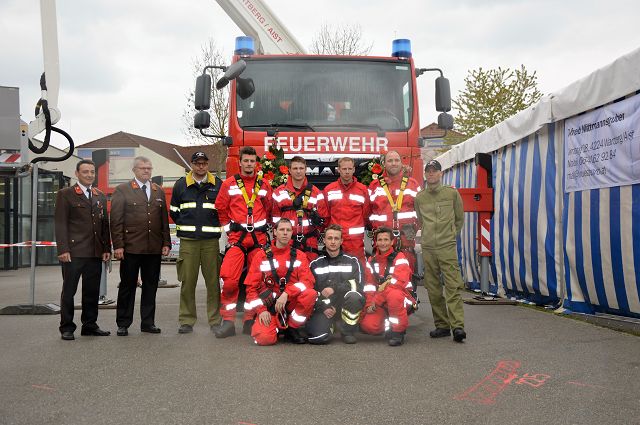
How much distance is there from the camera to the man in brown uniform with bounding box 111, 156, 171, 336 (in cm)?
732

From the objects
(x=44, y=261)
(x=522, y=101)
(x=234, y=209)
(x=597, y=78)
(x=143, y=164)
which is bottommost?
(x=44, y=261)

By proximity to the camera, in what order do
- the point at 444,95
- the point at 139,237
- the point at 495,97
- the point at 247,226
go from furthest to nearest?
1. the point at 495,97
2. the point at 444,95
3. the point at 139,237
4. the point at 247,226

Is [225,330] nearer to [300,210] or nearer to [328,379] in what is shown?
[300,210]

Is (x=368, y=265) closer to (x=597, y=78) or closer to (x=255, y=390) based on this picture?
(x=255, y=390)

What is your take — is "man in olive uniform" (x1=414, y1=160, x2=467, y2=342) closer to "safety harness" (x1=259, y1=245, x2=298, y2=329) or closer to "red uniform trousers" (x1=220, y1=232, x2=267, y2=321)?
"safety harness" (x1=259, y1=245, x2=298, y2=329)

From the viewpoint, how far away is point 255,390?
4707 mm

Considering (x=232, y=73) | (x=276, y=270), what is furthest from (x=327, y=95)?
(x=276, y=270)

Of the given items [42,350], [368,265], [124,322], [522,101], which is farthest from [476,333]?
[522,101]

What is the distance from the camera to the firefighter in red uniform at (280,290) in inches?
262

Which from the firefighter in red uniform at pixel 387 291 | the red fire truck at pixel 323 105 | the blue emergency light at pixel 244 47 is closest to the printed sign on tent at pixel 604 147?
the red fire truck at pixel 323 105

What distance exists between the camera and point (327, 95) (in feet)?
28.8

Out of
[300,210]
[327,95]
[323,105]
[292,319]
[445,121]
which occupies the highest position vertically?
[327,95]

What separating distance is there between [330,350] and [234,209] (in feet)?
6.37

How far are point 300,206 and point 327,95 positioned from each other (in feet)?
6.54
